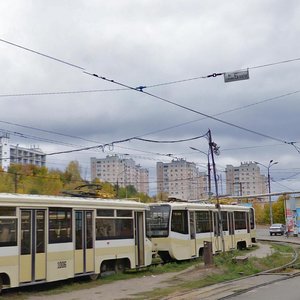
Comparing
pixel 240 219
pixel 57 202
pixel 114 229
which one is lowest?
pixel 114 229

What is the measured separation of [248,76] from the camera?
609 inches

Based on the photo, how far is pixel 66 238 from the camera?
1627cm

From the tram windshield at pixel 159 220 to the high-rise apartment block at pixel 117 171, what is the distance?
54.6 feet

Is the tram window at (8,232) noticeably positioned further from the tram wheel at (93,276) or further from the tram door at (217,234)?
the tram door at (217,234)

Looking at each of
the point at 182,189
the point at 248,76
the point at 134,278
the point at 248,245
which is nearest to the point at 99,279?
the point at 134,278

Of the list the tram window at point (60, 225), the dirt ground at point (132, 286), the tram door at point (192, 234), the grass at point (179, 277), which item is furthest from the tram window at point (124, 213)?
the tram door at point (192, 234)

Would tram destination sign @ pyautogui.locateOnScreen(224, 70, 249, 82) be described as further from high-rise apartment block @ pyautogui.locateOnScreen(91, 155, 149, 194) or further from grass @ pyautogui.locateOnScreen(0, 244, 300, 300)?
high-rise apartment block @ pyautogui.locateOnScreen(91, 155, 149, 194)

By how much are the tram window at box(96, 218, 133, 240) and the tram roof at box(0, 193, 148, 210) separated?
542 millimetres

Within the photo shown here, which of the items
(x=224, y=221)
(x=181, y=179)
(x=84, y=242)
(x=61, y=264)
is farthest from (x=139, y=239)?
(x=181, y=179)

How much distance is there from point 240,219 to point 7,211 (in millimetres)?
21736

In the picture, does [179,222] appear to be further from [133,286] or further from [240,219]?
[240,219]

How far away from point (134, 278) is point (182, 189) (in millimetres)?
46961

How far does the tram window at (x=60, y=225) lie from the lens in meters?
15.8

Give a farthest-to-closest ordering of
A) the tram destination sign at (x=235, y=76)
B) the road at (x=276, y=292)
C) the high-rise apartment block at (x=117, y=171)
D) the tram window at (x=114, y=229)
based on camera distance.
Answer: the high-rise apartment block at (x=117, y=171) → the tram window at (x=114, y=229) → the tram destination sign at (x=235, y=76) → the road at (x=276, y=292)
